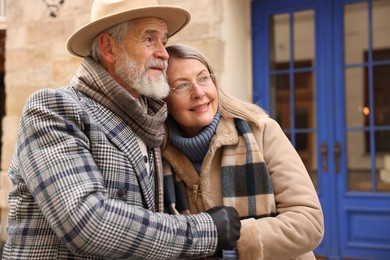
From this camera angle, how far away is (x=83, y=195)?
1.35 meters

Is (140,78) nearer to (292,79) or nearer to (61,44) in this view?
(292,79)

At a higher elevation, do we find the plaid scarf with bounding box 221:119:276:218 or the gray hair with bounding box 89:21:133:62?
the gray hair with bounding box 89:21:133:62

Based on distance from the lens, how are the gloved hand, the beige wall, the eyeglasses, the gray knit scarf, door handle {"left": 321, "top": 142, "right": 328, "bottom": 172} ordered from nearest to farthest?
the gloved hand → the gray knit scarf → the eyeglasses → the beige wall → door handle {"left": 321, "top": 142, "right": 328, "bottom": 172}

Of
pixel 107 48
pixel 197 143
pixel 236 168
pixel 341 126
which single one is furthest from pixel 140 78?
pixel 341 126

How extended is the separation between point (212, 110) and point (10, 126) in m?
3.82

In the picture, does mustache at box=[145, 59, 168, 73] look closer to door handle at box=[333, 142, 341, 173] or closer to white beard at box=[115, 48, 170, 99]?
white beard at box=[115, 48, 170, 99]

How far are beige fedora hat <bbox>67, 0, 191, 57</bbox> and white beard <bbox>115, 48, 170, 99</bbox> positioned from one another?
13 cm

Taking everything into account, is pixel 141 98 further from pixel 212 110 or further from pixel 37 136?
pixel 37 136

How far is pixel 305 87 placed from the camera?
5.34 metres

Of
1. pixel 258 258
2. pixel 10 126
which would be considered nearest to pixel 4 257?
pixel 258 258

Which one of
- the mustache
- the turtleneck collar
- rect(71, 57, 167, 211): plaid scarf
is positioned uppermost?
the mustache

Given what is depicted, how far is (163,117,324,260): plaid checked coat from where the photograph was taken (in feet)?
5.53

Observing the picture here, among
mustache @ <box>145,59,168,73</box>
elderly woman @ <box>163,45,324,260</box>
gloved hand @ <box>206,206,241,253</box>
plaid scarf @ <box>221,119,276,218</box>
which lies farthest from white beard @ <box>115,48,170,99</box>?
gloved hand @ <box>206,206,241,253</box>

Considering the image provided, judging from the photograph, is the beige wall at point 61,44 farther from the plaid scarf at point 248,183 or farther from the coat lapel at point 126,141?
the coat lapel at point 126,141
